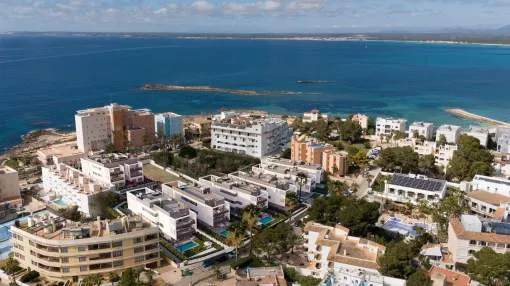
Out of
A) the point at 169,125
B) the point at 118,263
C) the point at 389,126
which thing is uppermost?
the point at 169,125

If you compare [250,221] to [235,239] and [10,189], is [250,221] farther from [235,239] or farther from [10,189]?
[10,189]

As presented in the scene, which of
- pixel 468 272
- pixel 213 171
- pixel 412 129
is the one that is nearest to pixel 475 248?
pixel 468 272

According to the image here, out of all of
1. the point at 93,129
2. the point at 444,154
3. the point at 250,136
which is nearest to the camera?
the point at 444,154

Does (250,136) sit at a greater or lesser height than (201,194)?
greater

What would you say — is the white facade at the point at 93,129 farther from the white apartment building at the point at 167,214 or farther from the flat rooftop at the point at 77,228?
the flat rooftop at the point at 77,228

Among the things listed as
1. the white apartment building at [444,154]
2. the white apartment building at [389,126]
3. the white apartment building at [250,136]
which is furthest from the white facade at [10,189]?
the white apartment building at [389,126]

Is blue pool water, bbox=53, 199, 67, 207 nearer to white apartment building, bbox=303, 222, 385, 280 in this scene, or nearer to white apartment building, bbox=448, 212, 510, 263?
white apartment building, bbox=303, 222, 385, 280

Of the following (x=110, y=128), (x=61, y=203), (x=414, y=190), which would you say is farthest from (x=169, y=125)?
(x=414, y=190)
